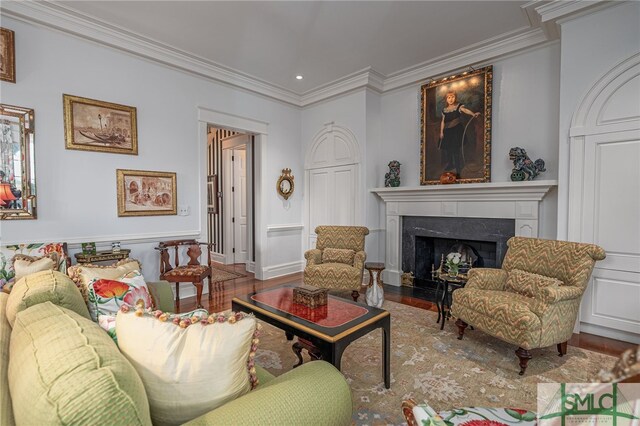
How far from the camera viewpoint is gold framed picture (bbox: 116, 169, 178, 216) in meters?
3.70

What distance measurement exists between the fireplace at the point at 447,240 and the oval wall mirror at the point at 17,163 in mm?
4601

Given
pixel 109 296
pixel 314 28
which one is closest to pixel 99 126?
pixel 314 28

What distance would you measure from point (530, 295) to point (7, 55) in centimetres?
535

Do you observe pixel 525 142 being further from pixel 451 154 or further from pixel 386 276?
pixel 386 276

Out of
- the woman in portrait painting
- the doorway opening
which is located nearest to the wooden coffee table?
the woman in portrait painting

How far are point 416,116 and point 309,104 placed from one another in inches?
77.3

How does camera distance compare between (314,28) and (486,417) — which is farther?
(314,28)

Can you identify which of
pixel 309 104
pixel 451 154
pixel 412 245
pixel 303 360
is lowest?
pixel 303 360

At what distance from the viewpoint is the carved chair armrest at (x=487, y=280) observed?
284 cm

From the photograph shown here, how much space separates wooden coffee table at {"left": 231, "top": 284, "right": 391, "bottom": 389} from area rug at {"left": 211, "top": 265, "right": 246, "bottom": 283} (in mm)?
2751

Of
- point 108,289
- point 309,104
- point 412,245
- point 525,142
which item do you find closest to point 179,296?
point 108,289

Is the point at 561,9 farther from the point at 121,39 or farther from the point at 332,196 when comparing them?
the point at 121,39

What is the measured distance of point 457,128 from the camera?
13.8ft

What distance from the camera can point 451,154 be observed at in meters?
4.25
